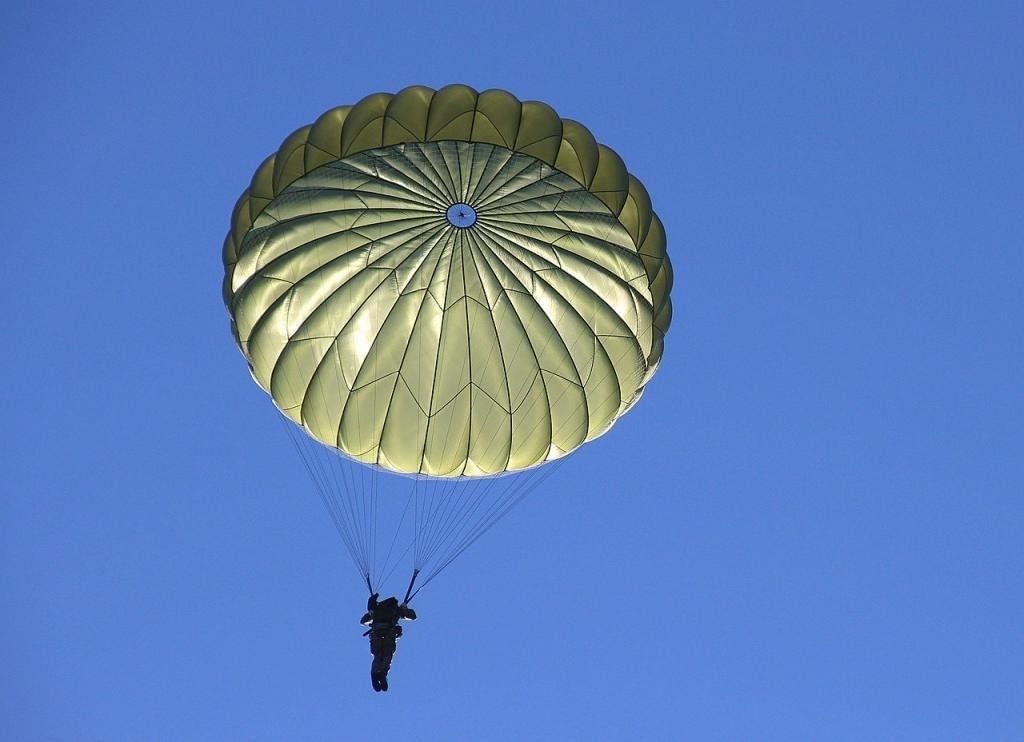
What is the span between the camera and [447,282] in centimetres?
2831

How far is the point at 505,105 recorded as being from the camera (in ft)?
90.6

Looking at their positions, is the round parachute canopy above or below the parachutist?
above

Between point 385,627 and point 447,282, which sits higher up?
point 447,282

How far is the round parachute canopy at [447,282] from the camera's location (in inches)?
1088

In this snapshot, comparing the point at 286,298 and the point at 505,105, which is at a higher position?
the point at 505,105

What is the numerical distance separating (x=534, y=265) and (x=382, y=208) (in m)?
2.82

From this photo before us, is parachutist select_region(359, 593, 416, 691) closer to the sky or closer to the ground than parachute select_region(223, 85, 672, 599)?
closer to the ground

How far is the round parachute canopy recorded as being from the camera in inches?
1088

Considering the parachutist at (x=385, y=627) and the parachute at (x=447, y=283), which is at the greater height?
the parachute at (x=447, y=283)

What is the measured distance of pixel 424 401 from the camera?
28672mm

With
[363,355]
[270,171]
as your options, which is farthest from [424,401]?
[270,171]

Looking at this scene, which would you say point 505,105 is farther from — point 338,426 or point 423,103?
point 338,426

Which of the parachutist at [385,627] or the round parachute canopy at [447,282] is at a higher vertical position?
the round parachute canopy at [447,282]

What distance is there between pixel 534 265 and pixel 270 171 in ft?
16.2
